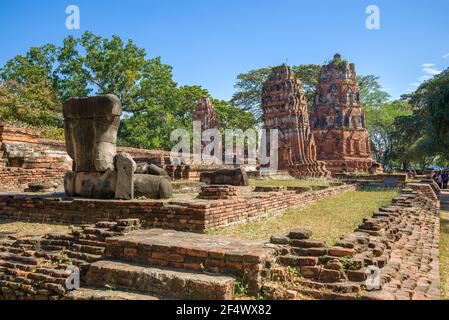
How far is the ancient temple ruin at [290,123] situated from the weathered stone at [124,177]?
14946 millimetres

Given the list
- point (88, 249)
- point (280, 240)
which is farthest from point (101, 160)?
point (280, 240)

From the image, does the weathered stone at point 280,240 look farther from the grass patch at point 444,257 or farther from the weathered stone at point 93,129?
the weathered stone at point 93,129

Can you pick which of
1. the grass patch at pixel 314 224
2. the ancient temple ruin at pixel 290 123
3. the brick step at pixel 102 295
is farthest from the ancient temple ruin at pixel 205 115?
the brick step at pixel 102 295

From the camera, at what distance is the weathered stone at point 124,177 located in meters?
6.58

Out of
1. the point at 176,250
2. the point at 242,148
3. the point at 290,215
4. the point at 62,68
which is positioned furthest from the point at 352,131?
the point at 176,250

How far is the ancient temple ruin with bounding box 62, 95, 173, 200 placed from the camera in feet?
22.0

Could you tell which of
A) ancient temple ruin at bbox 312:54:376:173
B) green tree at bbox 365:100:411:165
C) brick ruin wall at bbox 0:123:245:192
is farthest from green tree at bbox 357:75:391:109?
brick ruin wall at bbox 0:123:245:192

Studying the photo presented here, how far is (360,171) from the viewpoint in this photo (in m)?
29.3

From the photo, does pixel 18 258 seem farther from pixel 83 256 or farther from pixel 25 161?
pixel 25 161

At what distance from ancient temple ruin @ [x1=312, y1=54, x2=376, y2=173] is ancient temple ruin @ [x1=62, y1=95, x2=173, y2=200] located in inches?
962

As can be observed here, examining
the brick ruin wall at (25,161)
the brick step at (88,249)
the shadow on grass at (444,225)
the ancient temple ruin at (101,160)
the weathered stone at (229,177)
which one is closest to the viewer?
the brick step at (88,249)

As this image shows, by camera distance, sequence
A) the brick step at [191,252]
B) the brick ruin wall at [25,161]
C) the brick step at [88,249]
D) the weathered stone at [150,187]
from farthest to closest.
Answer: the brick ruin wall at [25,161] < the weathered stone at [150,187] < the brick step at [88,249] < the brick step at [191,252]
